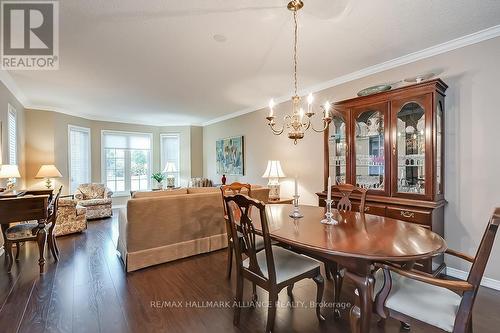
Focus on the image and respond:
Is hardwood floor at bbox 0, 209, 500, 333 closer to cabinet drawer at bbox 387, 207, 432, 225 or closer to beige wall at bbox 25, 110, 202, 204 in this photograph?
cabinet drawer at bbox 387, 207, 432, 225

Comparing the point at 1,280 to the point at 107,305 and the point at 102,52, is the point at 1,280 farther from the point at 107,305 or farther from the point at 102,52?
the point at 102,52

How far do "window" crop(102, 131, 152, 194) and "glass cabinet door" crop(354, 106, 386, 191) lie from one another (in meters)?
6.30

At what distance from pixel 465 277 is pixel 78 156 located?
7801mm

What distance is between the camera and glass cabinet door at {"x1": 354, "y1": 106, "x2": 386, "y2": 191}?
3.03 m

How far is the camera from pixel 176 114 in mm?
6348

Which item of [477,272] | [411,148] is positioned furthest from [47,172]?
[477,272]

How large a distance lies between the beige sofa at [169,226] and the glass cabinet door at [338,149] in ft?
5.66

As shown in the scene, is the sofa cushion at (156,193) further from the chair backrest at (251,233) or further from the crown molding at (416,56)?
the crown molding at (416,56)

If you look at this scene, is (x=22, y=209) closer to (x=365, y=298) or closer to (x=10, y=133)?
(x=10, y=133)

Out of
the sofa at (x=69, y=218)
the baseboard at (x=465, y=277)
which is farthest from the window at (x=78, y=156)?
the baseboard at (x=465, y=277)

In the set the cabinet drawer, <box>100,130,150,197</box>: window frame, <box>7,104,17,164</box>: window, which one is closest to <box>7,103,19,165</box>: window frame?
<box>7,104,17,164</box>: window

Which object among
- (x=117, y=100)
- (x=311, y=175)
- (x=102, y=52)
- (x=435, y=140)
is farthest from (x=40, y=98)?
(x=435, y=140)

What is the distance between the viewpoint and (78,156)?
629 cm

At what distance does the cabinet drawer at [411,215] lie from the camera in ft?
8.32
